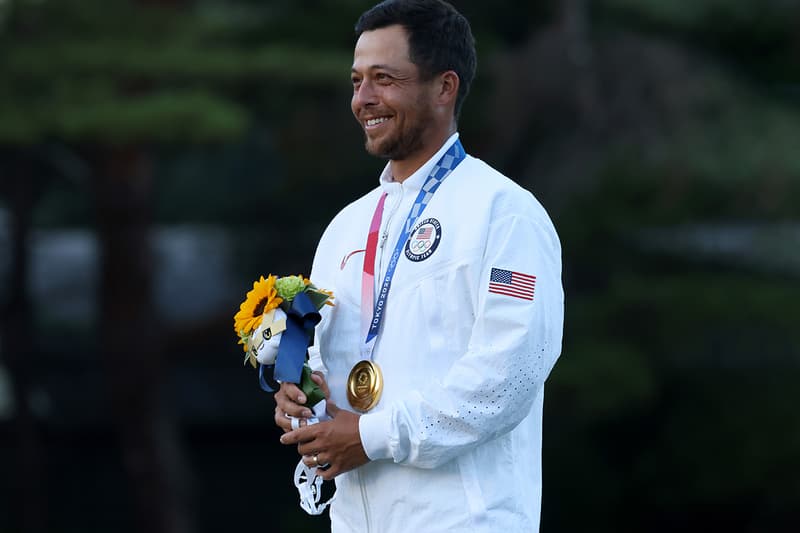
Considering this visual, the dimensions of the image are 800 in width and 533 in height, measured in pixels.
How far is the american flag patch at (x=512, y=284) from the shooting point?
203 centimetres

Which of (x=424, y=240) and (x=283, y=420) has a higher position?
(x=424, y=240)

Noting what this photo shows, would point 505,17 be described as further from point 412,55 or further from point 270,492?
point 412,55

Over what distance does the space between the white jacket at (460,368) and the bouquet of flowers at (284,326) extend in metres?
0.09

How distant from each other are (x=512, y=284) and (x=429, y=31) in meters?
0.48

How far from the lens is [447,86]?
2221 mm

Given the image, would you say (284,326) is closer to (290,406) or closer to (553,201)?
(290,406)
